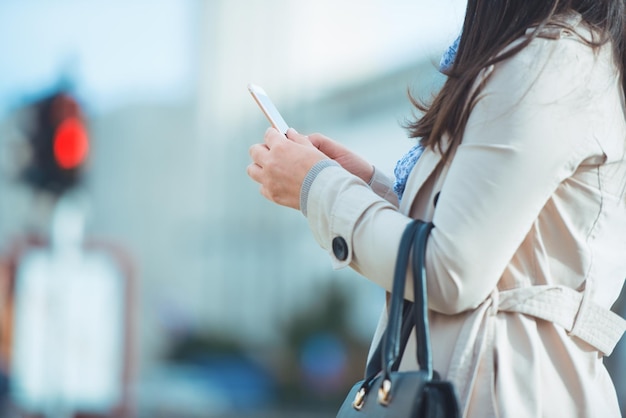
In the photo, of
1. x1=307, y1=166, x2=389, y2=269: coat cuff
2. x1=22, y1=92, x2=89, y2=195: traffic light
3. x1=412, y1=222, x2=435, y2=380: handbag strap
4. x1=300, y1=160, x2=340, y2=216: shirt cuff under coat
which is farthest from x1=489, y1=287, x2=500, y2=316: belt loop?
x1=22, y1=92, x2=89, y2=195: traffic light

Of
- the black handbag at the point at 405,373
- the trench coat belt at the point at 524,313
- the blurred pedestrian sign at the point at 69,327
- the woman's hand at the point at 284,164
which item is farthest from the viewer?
the blurred pedestrian sign at the point at 69,327

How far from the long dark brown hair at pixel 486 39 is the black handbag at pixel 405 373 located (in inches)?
7.9

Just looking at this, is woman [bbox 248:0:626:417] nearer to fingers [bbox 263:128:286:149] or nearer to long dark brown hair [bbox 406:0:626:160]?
long dark brown hair [bbox 406:0:626:160]

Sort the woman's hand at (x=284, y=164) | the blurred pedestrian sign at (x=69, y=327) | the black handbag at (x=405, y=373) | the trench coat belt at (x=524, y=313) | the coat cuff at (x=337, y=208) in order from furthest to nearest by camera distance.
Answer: the blurred pedestrian sign at (x=69, y=327), the woman's hand at (x=284, y=164), the coat cuff at (x=337, y=208), the trench coat belt at (x=524, y=313), the black handbag at (x=405, y=373)

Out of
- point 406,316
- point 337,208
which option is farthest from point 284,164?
point 406,316

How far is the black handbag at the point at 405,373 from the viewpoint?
162 cm

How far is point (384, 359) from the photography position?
1.67m

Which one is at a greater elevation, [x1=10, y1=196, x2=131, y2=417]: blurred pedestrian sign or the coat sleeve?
the coat sleeve

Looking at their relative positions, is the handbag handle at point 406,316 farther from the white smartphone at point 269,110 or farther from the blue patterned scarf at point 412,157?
the white smartphone at point 269,110

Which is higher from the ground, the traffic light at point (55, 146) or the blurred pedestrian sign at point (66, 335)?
A: the traffic light at point (55, 146)

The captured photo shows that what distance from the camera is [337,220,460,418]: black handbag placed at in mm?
1617

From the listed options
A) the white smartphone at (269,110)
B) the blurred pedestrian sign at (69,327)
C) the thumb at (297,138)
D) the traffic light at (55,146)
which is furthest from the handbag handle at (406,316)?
the traffic light at (55,146)

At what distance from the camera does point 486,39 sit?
73.7 inches

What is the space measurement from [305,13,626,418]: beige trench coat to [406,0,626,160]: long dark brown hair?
0.10 feet
